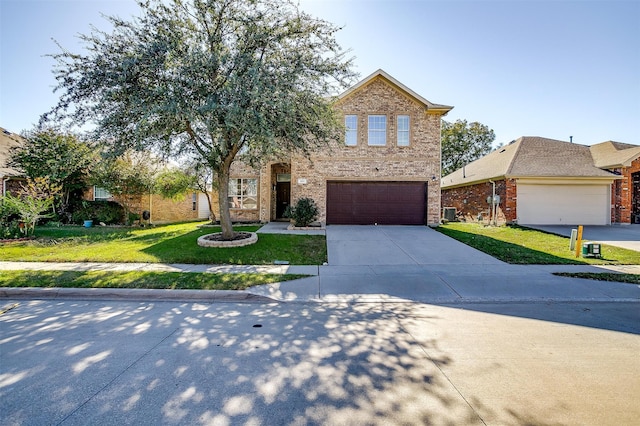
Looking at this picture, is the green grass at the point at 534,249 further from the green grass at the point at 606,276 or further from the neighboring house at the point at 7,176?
the neighboring house at the point at 7,176

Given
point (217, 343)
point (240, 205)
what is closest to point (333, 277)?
point (217, 343)

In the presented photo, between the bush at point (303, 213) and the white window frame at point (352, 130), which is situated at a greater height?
the white window frame at point (352, 130)

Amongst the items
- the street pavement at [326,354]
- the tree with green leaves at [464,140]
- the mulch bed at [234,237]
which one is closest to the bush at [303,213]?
the mulch bed at [234,237]

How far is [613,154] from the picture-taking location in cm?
1755

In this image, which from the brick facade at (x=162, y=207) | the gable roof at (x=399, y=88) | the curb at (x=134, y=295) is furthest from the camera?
the brick facade at (x=162, y=207)

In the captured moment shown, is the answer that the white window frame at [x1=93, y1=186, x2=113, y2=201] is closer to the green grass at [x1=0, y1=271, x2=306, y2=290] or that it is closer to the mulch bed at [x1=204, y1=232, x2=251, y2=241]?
the mulch bed at [x1=204, y1=232, x2=251, y2=241]

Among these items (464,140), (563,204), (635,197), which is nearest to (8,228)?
(563,204)

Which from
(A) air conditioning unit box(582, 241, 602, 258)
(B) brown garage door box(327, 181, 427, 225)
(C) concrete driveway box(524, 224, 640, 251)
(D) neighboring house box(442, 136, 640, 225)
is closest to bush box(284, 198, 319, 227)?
(B) brown garage door box(327, 181, 427, 225)

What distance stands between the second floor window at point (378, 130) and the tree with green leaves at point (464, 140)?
81.8 feet

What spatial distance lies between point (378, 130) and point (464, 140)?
26.7m

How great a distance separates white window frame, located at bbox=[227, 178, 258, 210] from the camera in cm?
1691

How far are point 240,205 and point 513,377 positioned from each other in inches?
607

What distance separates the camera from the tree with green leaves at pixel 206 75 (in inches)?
299

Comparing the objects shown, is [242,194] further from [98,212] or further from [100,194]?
[100,194]
